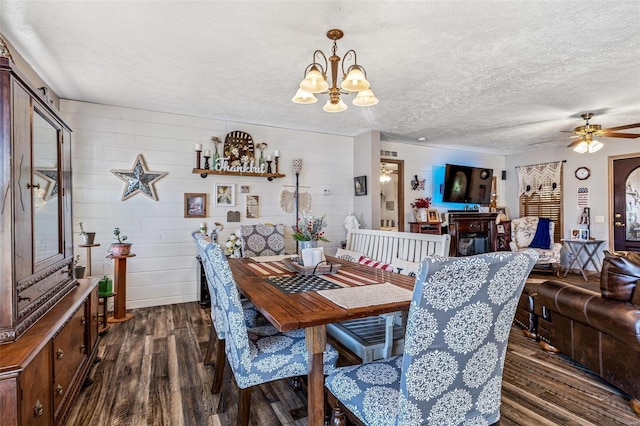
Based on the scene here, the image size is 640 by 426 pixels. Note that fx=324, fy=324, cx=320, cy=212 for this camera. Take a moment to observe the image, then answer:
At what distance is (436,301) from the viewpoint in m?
1.05

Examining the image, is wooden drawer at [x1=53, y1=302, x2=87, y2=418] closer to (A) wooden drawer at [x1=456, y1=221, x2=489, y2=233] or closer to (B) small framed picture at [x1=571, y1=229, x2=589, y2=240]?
(A) wooden drawer at [x1=456, y1=221, x2=489, y2=233]

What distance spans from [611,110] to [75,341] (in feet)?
19.7

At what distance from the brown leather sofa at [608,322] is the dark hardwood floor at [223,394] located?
0.14 meters

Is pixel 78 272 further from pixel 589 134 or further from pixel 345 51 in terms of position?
pixel 589 134

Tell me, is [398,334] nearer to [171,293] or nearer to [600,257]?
[171,293]

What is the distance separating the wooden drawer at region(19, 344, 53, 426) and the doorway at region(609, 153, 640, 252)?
7.51 metres

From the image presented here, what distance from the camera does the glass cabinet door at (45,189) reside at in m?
1.70

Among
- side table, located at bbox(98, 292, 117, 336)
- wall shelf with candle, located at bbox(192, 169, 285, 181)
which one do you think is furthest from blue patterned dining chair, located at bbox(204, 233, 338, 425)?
wall shelf with candle, located at bbox(192, 169, 285, 181)

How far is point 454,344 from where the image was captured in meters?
1.12

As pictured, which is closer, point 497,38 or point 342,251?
point 497,38

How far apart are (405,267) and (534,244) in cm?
432

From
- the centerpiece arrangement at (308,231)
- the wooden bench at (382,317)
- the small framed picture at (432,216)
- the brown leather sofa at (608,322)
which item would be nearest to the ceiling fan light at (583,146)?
the small framed picture at (432,216)

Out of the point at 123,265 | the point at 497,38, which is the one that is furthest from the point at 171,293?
the point at 497,38

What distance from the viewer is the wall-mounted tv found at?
636cm
